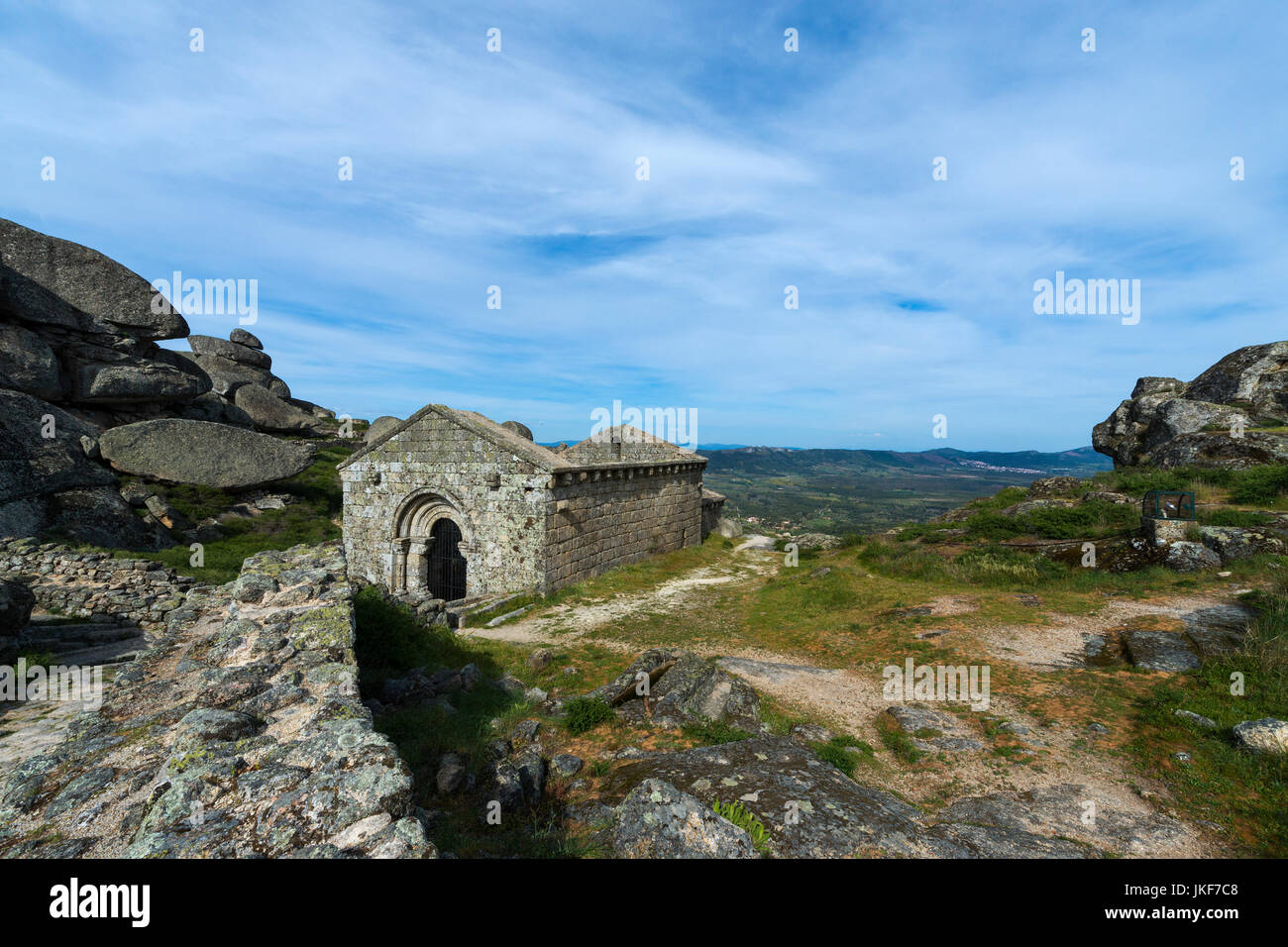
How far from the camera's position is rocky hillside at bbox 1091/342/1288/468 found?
1878cm

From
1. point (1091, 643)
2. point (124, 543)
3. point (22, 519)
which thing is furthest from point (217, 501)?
point (1091, 643)

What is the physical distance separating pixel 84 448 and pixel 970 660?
2793 centimetres

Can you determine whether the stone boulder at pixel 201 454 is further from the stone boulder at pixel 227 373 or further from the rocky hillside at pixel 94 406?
the stone boulder at pixel 227 373

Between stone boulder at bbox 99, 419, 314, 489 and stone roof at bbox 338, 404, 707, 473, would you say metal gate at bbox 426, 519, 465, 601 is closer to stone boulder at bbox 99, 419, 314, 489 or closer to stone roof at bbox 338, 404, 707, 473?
stone roof at bbox 338, 404, 707, 473

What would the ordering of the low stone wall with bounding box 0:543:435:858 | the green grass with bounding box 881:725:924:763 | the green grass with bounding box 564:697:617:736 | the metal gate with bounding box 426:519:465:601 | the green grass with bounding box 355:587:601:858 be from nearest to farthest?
the low stone wall with bounding box 0:543:435:858, the green grass with bounding box 355:587:601:858, the green grass with bounding box 881:725:924:763, the green grass with bounding box 564:697:617:736, the metal gate with bounding box 426:519:465:601

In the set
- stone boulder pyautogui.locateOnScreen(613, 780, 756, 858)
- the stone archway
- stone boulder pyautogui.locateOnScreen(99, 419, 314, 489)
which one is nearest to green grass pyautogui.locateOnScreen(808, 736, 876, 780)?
stone boulder pyautogui.locateOnScreen(613, 780, 756, 858)

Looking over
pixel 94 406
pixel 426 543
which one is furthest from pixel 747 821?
pixel 94 406

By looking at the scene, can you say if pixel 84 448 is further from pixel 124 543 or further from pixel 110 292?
pixel 110 292

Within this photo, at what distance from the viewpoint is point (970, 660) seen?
9461 millimetres

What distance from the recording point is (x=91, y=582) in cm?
1165

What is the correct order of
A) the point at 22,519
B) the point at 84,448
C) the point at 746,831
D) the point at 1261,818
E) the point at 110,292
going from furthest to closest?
the point at 110,292 → the point at 84,448 → the point at 22,519 → the point at 1261,818 → the point at 746,831

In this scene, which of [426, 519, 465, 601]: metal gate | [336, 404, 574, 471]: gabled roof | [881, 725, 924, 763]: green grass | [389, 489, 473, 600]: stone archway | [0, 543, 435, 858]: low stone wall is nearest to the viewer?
[0, 543, 435, 858]: low stone wall

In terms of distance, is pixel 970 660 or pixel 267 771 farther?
pixel 970 660
